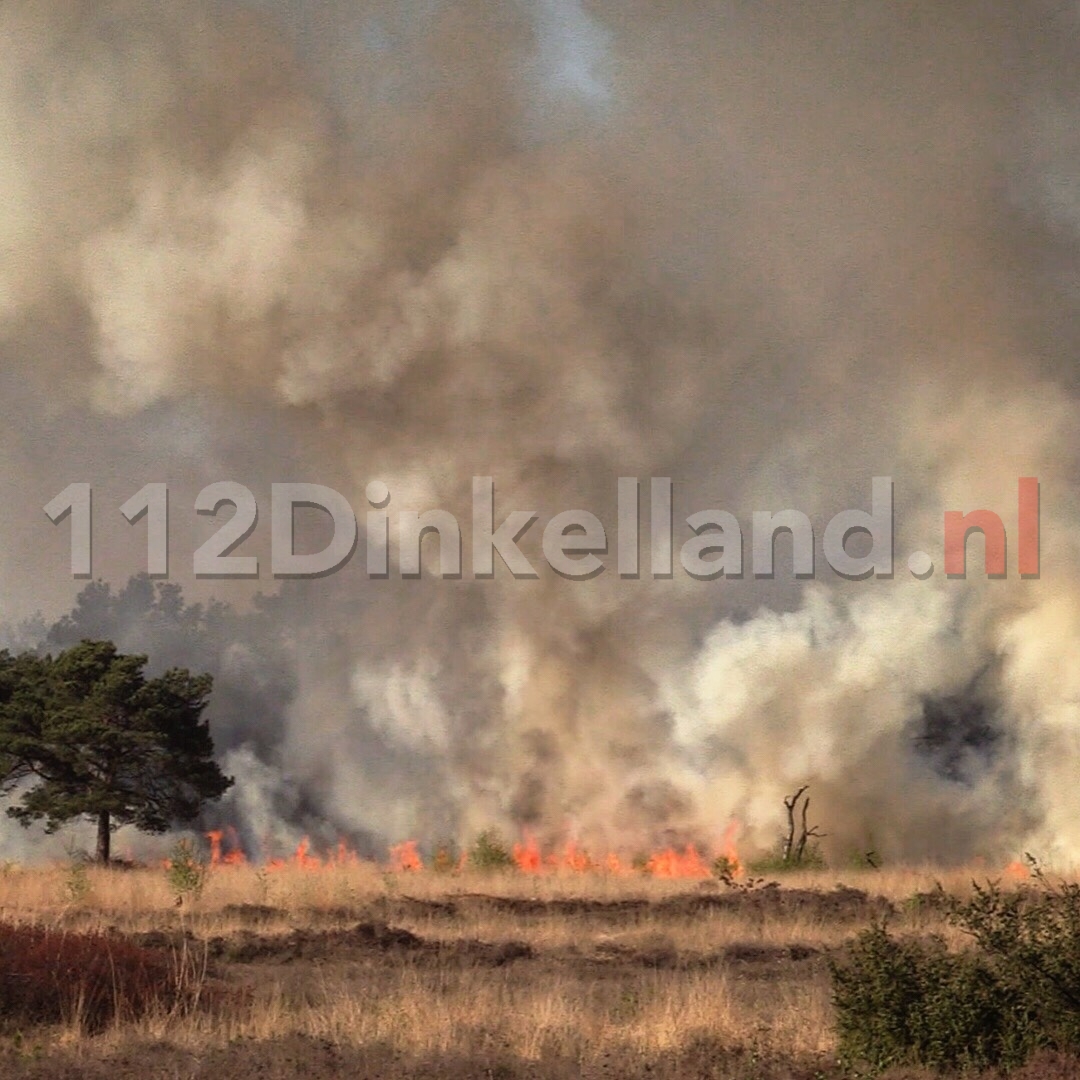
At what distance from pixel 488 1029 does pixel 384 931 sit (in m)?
8.75

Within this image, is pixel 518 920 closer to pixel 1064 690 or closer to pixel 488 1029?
pixel 488 1029

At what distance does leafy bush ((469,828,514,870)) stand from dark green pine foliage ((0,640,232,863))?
6064mm

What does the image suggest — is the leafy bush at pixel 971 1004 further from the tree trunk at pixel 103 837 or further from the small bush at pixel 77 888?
the tree trunk at pixel 103 837

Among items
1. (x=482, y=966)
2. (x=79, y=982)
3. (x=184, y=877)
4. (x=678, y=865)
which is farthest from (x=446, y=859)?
(x=79, y=982)

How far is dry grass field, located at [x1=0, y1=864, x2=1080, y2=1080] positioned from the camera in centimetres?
1127

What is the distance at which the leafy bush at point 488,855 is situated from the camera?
114 ft

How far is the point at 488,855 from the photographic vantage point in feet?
115

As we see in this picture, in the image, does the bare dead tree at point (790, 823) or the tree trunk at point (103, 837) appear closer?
the tree trunk at point (103, 837)

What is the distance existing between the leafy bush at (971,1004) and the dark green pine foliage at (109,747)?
23.3 metres

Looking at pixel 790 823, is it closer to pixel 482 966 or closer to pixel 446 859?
pixel 446 859

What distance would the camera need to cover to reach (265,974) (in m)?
17.8

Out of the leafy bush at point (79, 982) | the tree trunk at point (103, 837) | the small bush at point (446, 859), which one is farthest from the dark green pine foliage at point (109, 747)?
the leafy bush at point (79, 982)

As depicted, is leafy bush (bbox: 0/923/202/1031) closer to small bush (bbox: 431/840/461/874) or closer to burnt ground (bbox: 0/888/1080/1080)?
burnt ground (bbox: 0/888/1080/1080)

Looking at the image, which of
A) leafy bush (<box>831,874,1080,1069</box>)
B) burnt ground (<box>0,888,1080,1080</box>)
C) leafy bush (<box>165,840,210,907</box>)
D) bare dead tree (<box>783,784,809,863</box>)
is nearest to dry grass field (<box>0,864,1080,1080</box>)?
burnt ground (<box>0,888,1080,1080</box>)
